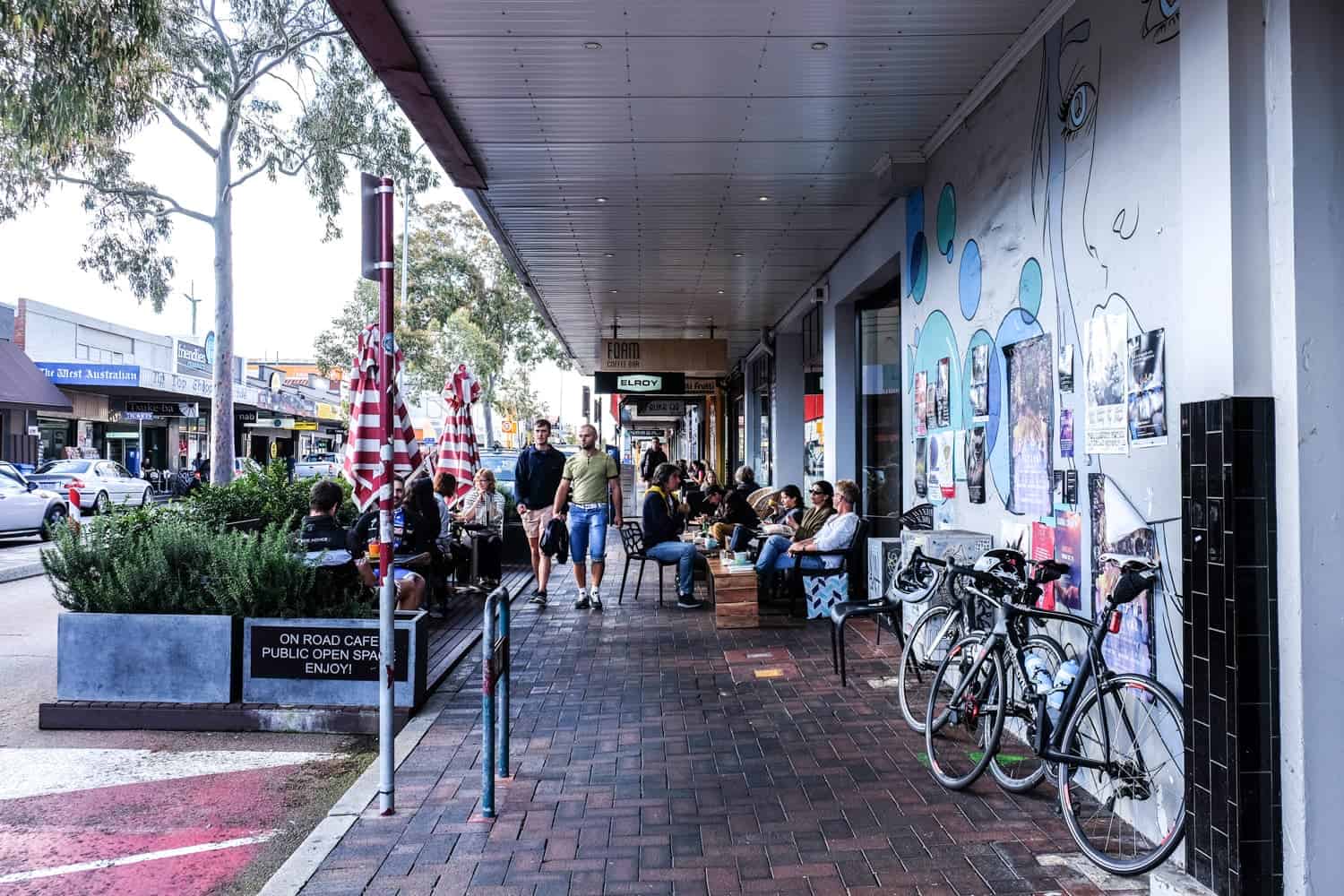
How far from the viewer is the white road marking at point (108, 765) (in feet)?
16.5

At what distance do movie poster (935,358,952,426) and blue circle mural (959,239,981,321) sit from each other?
0.50 m

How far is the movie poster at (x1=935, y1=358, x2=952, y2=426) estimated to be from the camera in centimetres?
716

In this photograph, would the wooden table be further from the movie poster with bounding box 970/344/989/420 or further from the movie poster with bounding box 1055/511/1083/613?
the movie poster with bounding box 1055/511/1083/613

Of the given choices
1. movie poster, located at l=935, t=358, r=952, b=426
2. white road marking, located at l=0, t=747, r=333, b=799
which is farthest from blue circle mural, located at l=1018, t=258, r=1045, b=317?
white road marking, located at l=0, t=747, r=333, b=799

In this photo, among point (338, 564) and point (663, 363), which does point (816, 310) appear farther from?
point (338, 564)

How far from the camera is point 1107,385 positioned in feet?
14.8

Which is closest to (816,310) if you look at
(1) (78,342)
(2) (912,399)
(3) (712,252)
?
(3) (712,252)

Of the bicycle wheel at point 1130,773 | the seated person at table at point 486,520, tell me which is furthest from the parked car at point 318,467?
the bicycle wheel at point 1130,773

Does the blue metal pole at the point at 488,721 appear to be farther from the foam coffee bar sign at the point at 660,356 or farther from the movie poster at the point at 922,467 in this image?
the foam coffee bar sign at the point at 660,356

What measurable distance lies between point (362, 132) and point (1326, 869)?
64.2 ft

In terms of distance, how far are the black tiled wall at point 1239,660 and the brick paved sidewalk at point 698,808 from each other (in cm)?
51

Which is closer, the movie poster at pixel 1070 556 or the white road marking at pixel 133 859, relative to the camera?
the white road marking at pixel 133 859

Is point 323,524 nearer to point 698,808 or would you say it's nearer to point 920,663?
point 698,808

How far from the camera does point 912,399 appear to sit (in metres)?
8.17
